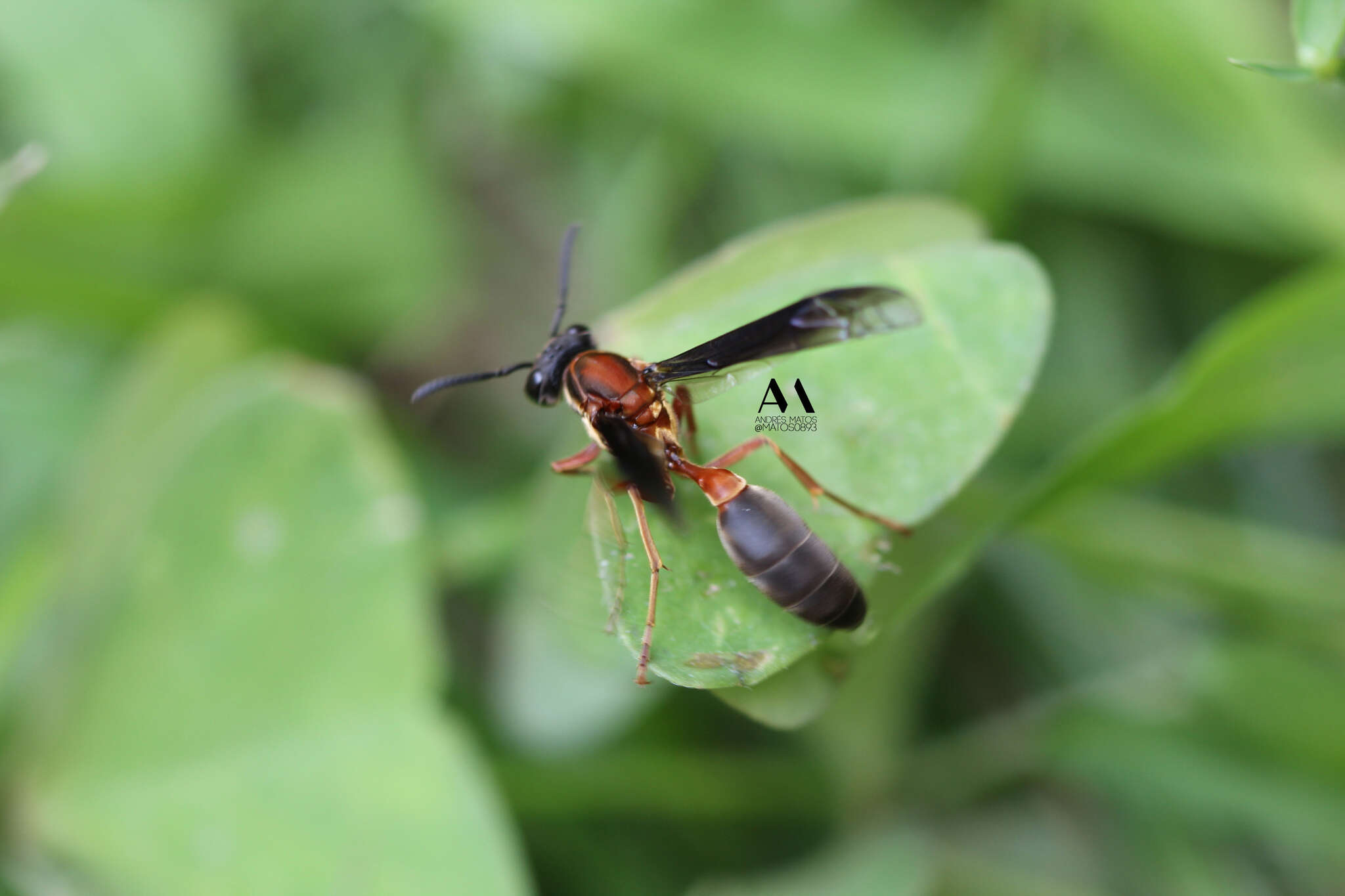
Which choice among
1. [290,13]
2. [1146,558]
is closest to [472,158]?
[290,13]

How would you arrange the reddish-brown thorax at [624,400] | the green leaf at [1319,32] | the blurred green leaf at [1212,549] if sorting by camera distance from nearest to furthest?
the green leaf at [1319,32], the reddish-brown thorax at [624,400], the blurred green leaf at [1212,549]

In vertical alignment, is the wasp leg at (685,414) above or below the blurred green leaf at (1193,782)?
above

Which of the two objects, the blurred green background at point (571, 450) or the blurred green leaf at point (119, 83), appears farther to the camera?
the blurred green leaf at point (119, 83)

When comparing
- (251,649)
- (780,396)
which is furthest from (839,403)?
(251,649)

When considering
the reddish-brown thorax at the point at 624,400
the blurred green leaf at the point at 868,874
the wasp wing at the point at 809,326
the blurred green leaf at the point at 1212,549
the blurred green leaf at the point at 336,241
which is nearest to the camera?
the wasp wing at the point at 809,326

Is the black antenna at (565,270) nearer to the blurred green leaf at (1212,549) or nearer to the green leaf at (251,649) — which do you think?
the green leaf at (251,649)

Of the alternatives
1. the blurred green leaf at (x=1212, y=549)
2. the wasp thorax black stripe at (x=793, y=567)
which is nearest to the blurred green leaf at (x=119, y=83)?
the wasp thorax black stripe at (x=793, y=567)

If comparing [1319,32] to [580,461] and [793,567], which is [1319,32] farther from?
[580,461]
